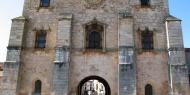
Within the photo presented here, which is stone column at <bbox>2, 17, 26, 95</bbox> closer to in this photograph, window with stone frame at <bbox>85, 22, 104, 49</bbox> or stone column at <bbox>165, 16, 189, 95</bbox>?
window with stone frame at <bbox>85, 22, 104, 49</bbox>

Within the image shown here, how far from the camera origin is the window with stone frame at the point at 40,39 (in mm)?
20458

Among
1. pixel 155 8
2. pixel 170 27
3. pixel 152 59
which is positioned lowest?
pixel 152 59

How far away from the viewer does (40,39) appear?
67.7 feet

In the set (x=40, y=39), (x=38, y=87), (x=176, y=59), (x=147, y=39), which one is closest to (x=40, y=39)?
(x=40, y=39)

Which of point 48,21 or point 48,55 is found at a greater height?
point 48,21

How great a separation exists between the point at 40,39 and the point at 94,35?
4212 mm

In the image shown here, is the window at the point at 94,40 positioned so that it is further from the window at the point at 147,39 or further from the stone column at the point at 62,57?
the window at the point at 147,39

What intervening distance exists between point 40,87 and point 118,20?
7751 mm

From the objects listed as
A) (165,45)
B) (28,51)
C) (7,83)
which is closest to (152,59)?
(165,45)

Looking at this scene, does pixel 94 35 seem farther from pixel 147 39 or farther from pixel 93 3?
pixel 147 39

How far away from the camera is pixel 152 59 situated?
19766mm

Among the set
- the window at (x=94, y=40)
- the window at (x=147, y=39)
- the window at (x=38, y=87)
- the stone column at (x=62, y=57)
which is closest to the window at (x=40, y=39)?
the stone column at (x=62, y=57)

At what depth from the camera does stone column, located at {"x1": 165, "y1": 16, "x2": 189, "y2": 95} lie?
61.2 feet

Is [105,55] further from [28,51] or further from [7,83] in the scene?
[7,83]
